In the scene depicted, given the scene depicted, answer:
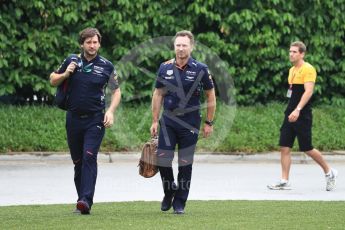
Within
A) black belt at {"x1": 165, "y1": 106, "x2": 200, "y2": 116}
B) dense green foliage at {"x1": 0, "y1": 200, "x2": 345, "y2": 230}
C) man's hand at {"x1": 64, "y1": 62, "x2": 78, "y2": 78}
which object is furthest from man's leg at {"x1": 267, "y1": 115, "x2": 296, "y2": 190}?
man's hand at {"x1": 64, "y1": 62, "x2": 78, "y2": 78}

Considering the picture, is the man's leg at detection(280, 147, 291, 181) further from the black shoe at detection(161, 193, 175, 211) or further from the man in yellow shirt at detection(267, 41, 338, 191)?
the black shoe at detection(161, 193, 175, 211)

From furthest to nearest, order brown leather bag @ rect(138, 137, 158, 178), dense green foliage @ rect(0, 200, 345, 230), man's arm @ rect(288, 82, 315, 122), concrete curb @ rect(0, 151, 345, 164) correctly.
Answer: concrete curb @ rect(0, 151, 345, 164), man's arm @ rect(288, 82, 315, 122), brown leather bag @ rect(138, 137, 158, 178), dense green foliage @ rect(0, 200, 345, 230)

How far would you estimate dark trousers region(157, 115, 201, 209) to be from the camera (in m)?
10.6

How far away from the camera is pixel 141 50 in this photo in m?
19.9

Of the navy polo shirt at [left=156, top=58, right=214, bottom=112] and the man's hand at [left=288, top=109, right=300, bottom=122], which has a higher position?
the navy polo shirt at [left=156, top=58, right=214, bottom=112]

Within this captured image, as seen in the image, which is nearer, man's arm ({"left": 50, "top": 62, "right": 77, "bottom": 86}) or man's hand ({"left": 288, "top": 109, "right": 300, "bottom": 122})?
man's arm ({"left": 50, "top": 62, "right": 77, "bottom": 86})

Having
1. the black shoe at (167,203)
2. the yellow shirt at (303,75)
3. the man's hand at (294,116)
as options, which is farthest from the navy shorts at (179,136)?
the yellow shirt at (303,75)

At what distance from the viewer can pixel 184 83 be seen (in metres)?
10.5

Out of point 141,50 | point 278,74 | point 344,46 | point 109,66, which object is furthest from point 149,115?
point 109,66

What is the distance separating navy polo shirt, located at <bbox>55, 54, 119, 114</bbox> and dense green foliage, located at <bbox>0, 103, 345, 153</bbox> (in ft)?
23.6

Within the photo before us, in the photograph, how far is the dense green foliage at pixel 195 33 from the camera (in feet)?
62.5

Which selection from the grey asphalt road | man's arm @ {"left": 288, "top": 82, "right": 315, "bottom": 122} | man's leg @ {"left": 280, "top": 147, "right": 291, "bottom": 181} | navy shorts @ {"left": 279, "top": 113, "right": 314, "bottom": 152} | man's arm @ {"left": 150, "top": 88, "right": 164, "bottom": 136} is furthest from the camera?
man's leg @ {"left": 280, "top": 147, "right": 291, "bottom": 181}

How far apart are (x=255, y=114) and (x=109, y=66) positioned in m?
9.18

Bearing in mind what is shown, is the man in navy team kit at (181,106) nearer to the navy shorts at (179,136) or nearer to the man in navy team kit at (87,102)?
the navy shorts at (179,136)
